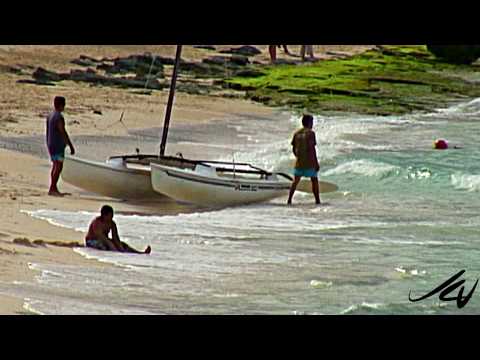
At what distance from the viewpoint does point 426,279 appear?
28.5 feet

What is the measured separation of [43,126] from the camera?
14508mm

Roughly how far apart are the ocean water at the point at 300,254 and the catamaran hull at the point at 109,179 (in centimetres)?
52

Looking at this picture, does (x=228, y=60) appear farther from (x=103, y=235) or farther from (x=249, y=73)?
(x=103, y=235)

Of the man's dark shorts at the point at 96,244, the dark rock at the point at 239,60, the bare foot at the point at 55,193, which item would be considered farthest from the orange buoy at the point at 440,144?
the man's dark shorts at the point at 96,244

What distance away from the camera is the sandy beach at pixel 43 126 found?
8.15m

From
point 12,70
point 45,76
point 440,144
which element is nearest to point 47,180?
point 45,76

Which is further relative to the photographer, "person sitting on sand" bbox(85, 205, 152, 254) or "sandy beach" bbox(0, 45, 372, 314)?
"sandy beach" bbox(0, 45, 372, 314)

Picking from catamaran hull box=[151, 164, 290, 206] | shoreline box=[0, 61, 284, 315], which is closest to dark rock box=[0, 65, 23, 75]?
shoreline box=[0, 61, 284, 315]

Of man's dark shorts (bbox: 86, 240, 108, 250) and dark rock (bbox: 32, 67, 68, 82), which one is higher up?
dark rock (bbox: 32, 67, 68, 82)

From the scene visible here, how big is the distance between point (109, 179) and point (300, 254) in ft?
7.13

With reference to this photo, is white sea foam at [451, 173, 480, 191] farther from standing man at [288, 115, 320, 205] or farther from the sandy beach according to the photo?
standing man at [288, 115, 320, 205]

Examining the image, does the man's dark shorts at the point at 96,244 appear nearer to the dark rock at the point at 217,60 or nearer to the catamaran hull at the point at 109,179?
the catamaran hull at the point at 109,179

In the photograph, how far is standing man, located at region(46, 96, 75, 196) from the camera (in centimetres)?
948

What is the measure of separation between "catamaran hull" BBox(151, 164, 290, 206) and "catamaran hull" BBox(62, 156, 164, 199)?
0.37 feet
